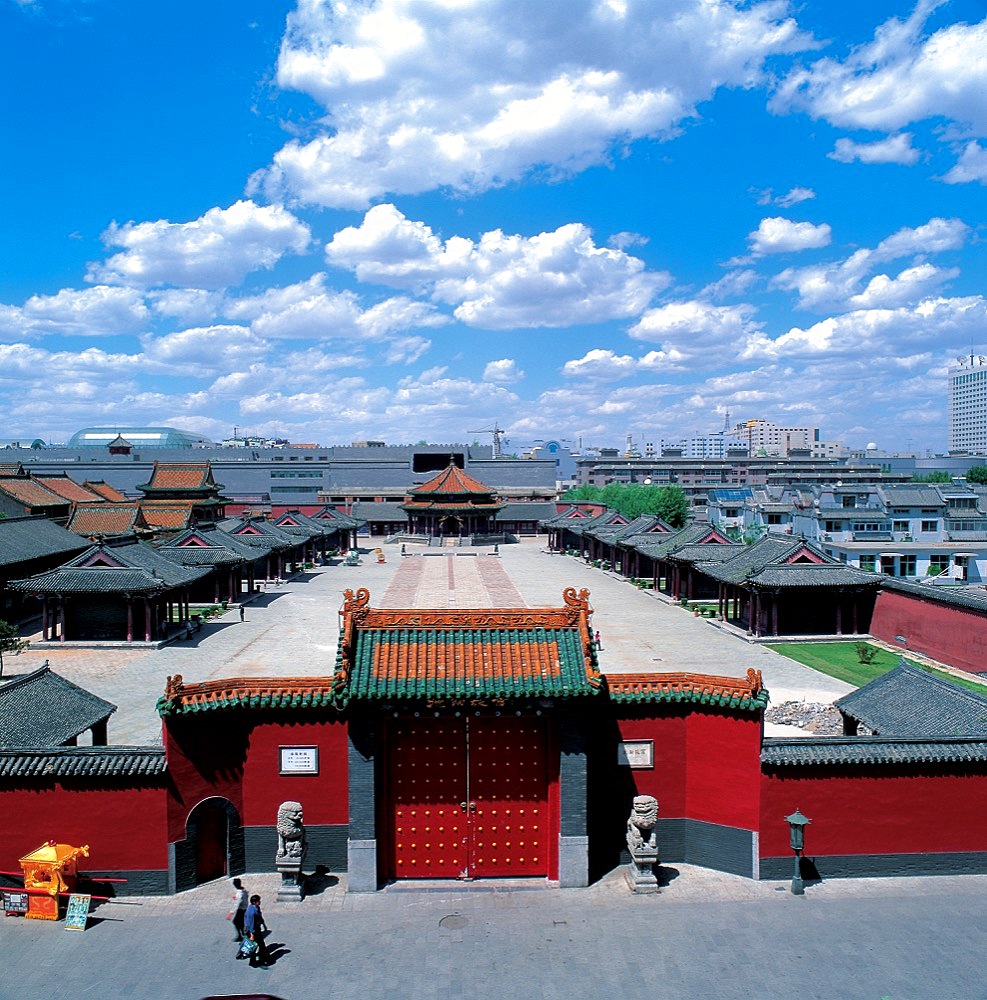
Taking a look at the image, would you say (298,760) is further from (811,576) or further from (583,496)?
(583,496)

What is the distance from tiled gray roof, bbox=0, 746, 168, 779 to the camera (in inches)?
547

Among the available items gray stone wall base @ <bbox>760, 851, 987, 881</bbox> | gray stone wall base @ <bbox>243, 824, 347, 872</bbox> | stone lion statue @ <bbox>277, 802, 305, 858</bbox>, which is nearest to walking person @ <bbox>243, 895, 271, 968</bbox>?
stone lion statue @ <bbox>277, 802, 305, 858</bbox>

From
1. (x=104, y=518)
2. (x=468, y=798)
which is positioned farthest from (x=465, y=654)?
(x=104, y=518)

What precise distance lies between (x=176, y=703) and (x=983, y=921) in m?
14.2

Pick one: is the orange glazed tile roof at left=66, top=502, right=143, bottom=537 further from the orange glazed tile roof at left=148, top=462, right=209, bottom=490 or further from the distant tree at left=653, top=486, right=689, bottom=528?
the distant tree at left=653, top=486, right=689, bottom=528

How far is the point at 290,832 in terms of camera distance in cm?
1387

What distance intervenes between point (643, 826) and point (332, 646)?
23557 mm

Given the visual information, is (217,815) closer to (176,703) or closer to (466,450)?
(176,703)

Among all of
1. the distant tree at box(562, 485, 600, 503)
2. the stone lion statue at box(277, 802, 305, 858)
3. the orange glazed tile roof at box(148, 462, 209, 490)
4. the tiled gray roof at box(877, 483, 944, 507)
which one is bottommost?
the stone lion statue at box(277, 802, 305, 858)

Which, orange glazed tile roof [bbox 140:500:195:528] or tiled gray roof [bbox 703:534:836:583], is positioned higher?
orange glazed tile roof [bbox 140:500:195:528]

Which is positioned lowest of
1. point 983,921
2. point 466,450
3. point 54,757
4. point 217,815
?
point 983,921

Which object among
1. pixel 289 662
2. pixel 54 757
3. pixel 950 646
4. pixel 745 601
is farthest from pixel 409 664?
pixel 745 601

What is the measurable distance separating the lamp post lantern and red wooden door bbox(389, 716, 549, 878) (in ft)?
14.3

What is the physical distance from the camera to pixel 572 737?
14.5 m
